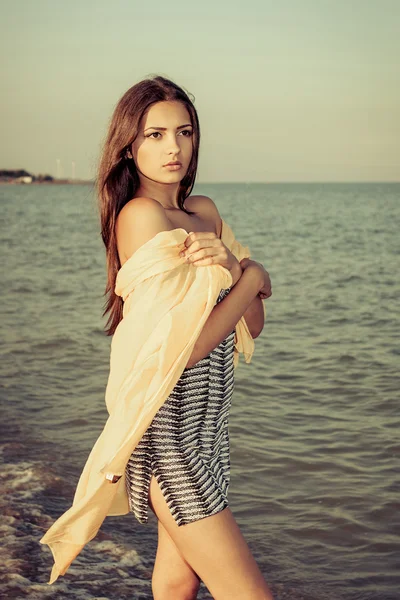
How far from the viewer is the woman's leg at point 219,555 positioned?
2232 mm

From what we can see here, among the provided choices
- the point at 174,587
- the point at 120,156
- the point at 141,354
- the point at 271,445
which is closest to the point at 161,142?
the point at 120,156

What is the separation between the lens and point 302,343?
31.1ft

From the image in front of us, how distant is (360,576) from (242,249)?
222 centimetres

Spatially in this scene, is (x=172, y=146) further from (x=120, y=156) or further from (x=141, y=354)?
(x=141, y=354)

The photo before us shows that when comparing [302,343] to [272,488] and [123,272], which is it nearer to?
[272,488]

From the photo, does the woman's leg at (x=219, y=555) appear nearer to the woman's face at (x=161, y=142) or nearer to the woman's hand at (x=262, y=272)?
the woman's hand at (x=262, y=272)

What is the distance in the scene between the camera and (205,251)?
2338 millimetres

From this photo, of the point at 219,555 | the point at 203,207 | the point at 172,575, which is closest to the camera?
the point at 219,555

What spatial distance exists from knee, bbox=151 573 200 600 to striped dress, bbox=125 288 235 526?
9.4 inches

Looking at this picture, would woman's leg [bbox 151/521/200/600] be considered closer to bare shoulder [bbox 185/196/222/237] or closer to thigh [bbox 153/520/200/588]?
thigh [bbox 153/520/200/588]

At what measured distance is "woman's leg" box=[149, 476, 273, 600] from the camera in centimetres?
223

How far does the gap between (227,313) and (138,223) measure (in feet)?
1.23

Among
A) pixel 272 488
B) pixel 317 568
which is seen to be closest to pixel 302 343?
pixel 272 488

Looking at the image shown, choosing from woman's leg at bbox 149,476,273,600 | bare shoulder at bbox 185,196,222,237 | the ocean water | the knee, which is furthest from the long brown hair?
the ocean water
